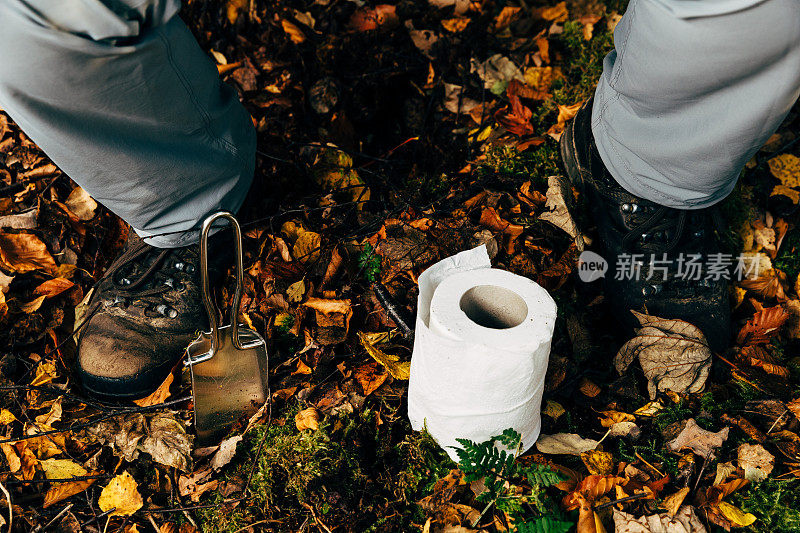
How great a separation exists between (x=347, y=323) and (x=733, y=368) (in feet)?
4.69

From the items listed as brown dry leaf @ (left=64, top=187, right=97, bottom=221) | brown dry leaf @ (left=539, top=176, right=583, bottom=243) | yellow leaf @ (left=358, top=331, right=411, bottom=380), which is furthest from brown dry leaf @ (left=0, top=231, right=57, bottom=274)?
brown dry leaf @ (left=539, top=176, right=583, bottom=243)

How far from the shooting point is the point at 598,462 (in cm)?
194

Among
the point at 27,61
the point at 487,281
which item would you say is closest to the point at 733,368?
the point at 487,281

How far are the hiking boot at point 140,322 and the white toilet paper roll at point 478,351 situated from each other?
0.94 meters

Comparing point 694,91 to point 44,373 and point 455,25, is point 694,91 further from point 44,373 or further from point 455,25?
point 44,373

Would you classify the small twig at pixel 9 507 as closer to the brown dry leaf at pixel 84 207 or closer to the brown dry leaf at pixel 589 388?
the brown dry leaf at pixel 84 207

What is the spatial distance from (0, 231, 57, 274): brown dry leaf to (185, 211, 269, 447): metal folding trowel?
1.02 metres

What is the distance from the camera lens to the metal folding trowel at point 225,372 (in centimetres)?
188

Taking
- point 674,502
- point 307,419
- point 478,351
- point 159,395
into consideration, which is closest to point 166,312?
point 159,395

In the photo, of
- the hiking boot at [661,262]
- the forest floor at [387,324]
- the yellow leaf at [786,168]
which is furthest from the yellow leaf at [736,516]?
the yellow leaf at [786,168]

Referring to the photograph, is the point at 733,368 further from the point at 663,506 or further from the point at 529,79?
the point at 529,79

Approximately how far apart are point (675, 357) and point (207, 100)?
1.86 meters

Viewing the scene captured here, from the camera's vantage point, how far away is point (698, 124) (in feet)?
6.43

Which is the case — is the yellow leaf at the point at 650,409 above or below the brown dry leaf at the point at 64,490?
below
